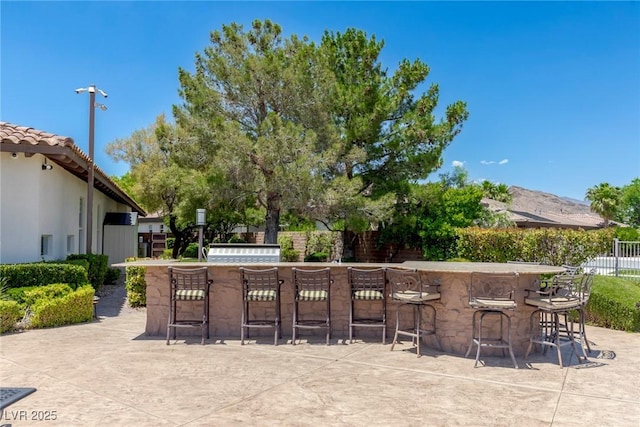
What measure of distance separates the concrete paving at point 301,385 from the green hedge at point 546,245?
18.8 ft

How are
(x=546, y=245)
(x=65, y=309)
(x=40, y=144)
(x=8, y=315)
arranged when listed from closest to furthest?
(x=8, y=315), (x=65, y=309), (x=40, y=144), (x=546, y=245)

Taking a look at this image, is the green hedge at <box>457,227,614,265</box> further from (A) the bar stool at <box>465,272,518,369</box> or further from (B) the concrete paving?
(A) the bar stool at <box>465,272,518,369</box>

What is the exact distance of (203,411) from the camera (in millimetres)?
3674

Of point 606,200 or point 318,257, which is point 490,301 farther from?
point 606,200

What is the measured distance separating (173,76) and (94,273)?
6936 mm

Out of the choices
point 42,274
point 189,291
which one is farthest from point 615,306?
point 42,274

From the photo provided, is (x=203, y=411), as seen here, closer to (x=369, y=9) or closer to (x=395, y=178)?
(x=369, y=9)

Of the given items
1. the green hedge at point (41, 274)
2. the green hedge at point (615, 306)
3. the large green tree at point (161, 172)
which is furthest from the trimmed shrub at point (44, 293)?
the green hedge at point (615, 306)

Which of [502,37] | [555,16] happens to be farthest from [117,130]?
[555,16]

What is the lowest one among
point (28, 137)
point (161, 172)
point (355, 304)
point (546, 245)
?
point (355, 304)

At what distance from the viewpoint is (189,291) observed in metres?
6.34

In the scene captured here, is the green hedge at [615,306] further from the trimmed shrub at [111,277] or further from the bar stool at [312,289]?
the trimmed shrub at [111,277]

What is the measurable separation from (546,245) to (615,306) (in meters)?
4.48

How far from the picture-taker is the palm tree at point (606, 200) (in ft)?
A: 112
